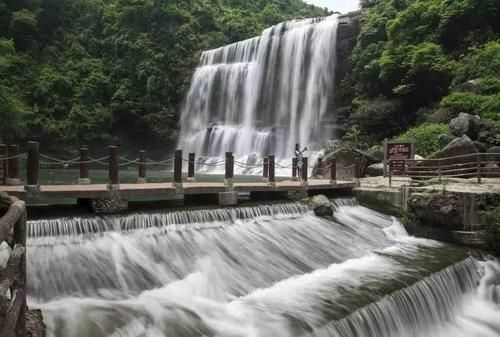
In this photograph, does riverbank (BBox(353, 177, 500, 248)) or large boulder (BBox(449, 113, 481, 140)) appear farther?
large boulder (BBox(449, 113, 481, 140))

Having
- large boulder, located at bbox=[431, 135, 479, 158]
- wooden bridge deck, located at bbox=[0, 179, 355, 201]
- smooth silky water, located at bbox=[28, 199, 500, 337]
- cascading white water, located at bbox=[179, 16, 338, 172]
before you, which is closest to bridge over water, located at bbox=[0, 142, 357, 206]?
wooden bridge deck, located at bbox=[0, 179, 355, 201]

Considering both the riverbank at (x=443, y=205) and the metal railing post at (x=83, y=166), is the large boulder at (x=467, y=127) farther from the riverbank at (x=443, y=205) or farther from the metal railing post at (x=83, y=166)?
the metal railing post at (x=83, y=166)

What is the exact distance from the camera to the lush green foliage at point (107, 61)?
38812mm

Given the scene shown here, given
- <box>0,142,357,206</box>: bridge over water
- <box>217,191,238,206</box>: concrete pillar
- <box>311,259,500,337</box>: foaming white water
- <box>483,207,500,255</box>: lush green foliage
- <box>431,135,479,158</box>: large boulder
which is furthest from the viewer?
<box>431,135,479,158</box>: large boulder

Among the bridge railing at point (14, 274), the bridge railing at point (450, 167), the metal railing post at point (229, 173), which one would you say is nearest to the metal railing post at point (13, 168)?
the metal railing post at point (229, 173)

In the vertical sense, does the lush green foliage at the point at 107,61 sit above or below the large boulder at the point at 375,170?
above

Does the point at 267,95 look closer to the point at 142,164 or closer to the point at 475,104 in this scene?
the point at 475,104

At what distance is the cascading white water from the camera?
30.0 metres

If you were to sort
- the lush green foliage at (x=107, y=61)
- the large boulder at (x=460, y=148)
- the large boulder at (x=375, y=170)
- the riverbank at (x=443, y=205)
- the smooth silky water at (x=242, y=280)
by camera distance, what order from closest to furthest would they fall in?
the smooth silky water at (x=242, y=280)
the riverbank at (x=443, y=205)
the large boulder at (x=460, y=148)
the large boulder at (x=375, y=170)
the lush green foliage at (x=107, y=61)

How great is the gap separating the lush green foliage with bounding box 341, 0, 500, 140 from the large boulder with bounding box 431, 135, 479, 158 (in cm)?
554

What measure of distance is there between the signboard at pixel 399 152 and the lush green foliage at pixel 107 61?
24656 millimetres

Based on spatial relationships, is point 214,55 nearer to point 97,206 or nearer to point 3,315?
point 97,206

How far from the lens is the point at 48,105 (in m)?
39.0

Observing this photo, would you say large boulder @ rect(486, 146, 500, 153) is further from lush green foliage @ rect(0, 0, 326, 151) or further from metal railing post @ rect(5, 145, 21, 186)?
lush green foliage @ rect(0, 0, 326, 151)
